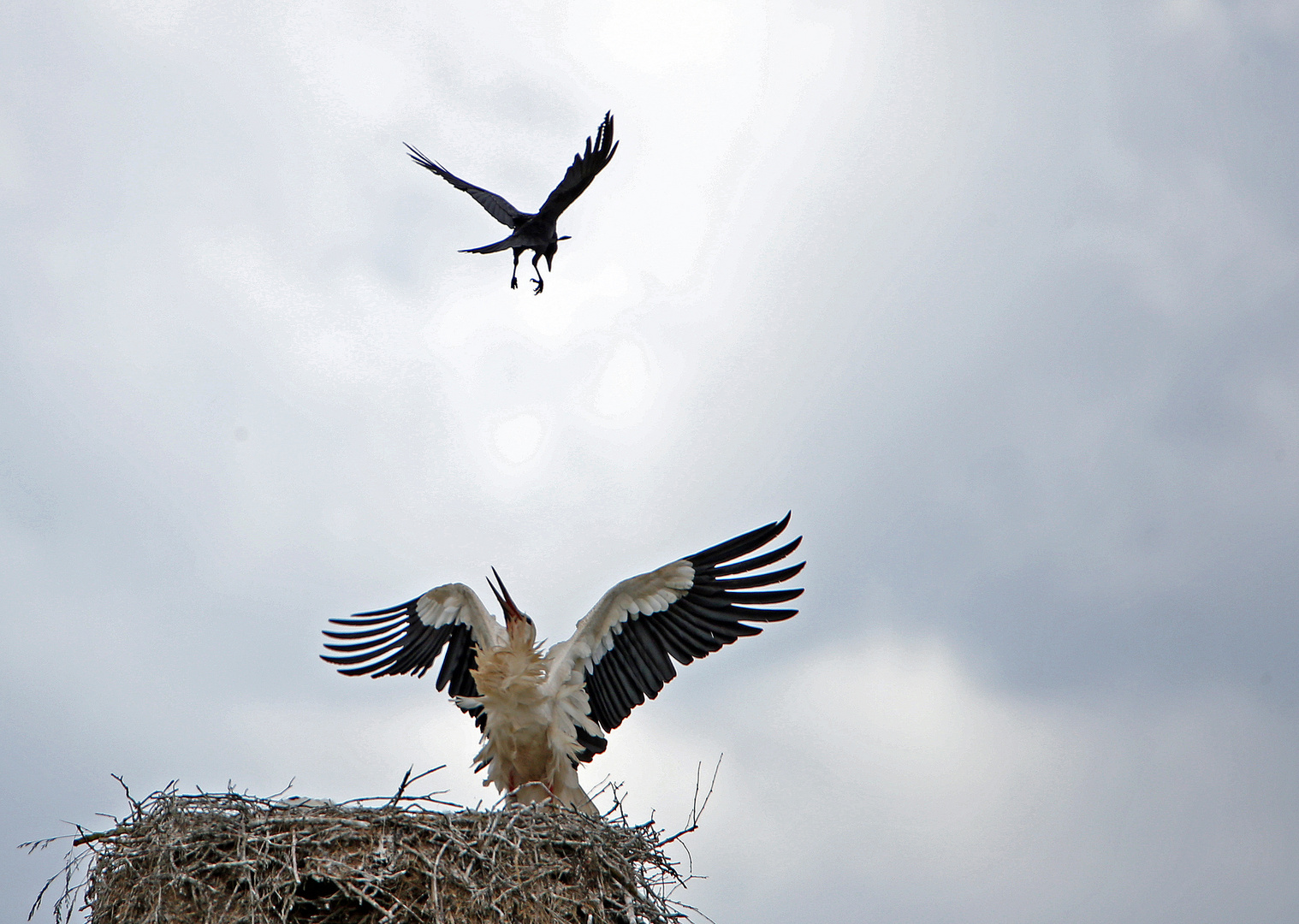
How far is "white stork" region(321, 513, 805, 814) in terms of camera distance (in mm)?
6355

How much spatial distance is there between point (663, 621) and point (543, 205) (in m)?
2.64

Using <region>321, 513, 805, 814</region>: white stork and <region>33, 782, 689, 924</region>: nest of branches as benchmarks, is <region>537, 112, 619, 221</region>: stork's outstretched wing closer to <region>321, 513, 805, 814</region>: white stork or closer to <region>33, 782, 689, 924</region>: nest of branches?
<region>321, 513, 805, 814</region>: white stork

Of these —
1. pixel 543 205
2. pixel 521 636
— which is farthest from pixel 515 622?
pixel 543 205

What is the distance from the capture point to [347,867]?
4867mm

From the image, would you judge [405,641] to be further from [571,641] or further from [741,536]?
[741,536]

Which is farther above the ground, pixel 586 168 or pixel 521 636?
pixel 586 168

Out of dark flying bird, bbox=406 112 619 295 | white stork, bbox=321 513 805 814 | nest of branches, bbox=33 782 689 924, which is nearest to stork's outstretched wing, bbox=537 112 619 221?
dark flying bird, bbox=406 112 619 295

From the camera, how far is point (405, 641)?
7938 millimetres

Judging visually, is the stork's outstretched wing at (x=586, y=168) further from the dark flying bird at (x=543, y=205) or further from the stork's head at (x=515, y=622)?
the stork's head at (x=515, y=622)

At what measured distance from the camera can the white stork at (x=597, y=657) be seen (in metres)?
6.36

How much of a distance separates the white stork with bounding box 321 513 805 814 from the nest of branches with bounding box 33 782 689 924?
0.95 meters

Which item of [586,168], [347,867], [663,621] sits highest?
[586,168]

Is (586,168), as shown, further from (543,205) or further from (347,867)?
(347,867)

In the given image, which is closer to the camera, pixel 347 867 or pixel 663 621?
pixel 347 867
